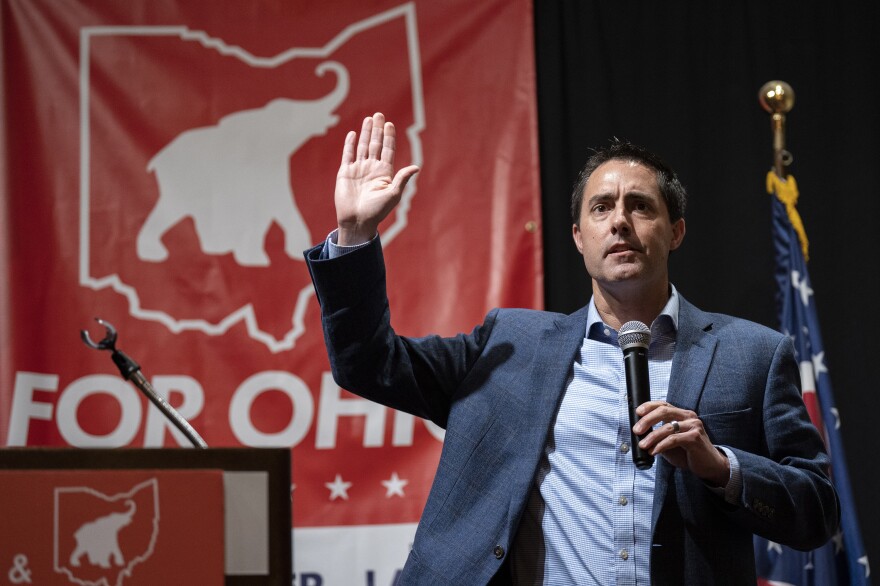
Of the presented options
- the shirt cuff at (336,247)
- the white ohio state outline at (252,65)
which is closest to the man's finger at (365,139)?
the shirt cuff at (336,247)

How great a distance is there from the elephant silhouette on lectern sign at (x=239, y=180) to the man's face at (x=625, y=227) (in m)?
1.43

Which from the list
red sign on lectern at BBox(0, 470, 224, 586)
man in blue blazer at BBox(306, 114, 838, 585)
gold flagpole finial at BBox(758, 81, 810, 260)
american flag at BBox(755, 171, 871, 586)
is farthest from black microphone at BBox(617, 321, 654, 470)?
gold flagpole finial at BBox(758, 81, 810, 260)

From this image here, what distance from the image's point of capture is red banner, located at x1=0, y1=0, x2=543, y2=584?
3.19 m

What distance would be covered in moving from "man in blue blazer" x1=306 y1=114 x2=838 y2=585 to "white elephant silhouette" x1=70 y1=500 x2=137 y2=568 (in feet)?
2.12

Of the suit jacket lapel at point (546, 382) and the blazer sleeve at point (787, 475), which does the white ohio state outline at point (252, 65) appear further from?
the blazer sleeve at point (787, 475)

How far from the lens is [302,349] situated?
3.23m

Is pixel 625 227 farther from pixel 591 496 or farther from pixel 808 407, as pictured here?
pixel 808 407

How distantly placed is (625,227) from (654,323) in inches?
8.1

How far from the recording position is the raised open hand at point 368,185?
180 centimetres

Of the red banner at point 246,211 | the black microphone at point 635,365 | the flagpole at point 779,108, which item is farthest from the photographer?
the red banner at point 246,211

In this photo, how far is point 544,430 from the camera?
183 cm

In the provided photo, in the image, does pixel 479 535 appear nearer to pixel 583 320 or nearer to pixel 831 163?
pixel 583 320

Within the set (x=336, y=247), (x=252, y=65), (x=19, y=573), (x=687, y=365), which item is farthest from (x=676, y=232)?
(x=252, y=65)

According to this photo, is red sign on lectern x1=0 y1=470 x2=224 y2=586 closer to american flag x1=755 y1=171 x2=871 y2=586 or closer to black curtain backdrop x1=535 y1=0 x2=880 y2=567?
american flag x1=755 y1=171 x2=871 y2=586
